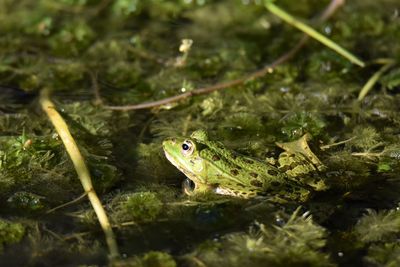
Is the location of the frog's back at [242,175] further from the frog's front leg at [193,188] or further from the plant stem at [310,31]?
the plant stem at [310,31]

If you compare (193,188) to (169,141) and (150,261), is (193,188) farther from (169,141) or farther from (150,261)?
(150,261)

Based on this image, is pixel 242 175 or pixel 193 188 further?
pixel 193 188

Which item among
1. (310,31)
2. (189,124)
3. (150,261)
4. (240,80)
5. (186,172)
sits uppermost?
(310,31)

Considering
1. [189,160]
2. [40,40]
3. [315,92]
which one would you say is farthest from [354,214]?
[40,40]

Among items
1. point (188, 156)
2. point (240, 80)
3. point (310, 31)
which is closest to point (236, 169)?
point (188, 156)

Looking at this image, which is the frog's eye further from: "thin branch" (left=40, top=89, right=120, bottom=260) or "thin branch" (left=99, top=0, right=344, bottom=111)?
"thin branch" (left=99, top=0, right=344, bottom=111)

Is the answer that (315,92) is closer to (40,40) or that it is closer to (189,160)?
(189,160)

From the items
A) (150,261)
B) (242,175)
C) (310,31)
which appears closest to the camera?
(150,261)
